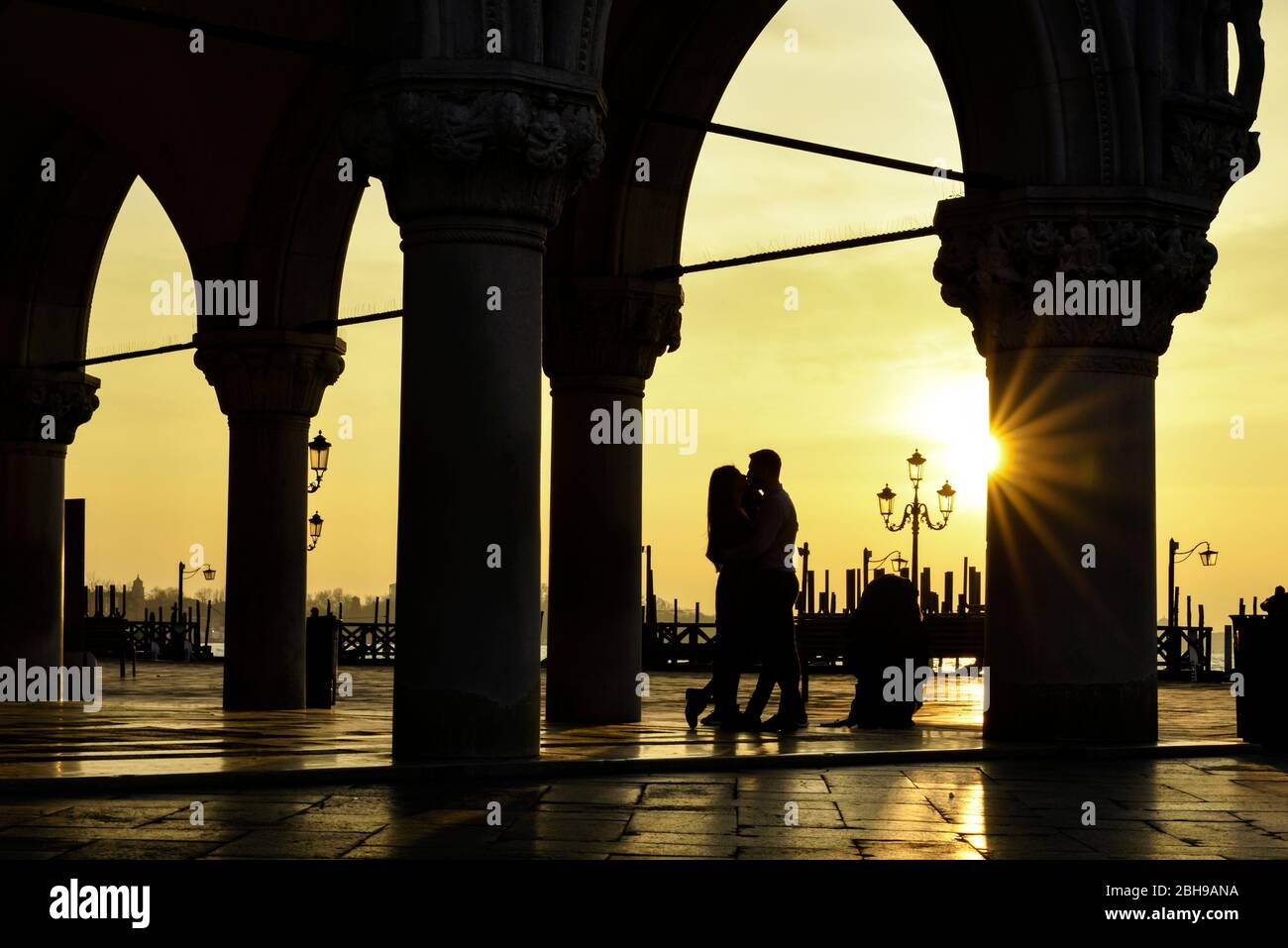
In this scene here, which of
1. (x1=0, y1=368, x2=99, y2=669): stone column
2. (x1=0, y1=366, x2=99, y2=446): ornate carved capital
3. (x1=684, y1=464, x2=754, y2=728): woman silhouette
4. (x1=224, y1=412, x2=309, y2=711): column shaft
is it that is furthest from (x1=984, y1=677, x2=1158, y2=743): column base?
(x1=0, y1=366, x2=99, y2=446): ornate carved capital

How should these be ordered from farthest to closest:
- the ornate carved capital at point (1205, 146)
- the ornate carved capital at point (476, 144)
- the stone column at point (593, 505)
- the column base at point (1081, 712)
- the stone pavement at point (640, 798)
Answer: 1. the stone column at point (593, 505)
2. the ornate carved capital at point (1205, 146)
3. the column base at point (1081, 712)
4. the ornate carved capital at point (476, 144)
5. the stone pavement at point (640, 798)

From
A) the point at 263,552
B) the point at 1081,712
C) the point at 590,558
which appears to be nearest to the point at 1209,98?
the point at 1081,712

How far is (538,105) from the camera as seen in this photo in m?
9.33

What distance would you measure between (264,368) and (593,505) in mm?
3469

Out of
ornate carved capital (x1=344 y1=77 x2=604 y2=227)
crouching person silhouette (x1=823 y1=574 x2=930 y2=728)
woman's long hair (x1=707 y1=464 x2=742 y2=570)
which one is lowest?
crouching person silhouette (x1=823 y1=574 x2=930 y2=728)

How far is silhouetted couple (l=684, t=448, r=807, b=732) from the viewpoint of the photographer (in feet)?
39.0

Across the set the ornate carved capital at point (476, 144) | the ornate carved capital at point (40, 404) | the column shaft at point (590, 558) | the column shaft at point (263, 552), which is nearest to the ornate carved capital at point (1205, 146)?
the ornate carved capital at point (476, 144)

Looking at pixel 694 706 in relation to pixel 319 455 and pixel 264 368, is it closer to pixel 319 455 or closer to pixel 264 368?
pixel 264 368

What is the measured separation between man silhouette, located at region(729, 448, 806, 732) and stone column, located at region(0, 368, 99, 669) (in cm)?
875

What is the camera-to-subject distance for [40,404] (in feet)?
60.5

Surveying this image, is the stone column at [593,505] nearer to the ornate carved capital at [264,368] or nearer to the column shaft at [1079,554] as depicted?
the ornate carved capital at [264,368]

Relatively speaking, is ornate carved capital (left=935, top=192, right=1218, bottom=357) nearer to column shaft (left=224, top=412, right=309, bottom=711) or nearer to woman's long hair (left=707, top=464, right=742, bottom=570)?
woman's long hair (left=707, top=464, right=742, bottom=570)

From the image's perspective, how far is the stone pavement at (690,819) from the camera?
6086mm
